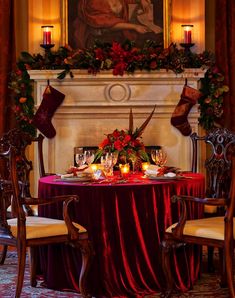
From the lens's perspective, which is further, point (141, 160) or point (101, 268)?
point (141, 160)

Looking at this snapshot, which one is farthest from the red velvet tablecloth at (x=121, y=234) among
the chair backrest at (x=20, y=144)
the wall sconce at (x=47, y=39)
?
the wall sconce at (x=47, y=39)

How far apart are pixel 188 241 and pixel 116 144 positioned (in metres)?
0.93

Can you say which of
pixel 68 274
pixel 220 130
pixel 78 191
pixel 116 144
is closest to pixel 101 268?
pixel 68 274

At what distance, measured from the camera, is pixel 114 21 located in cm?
697

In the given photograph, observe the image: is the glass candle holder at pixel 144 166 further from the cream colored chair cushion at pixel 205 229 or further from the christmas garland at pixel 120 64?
the christmas garland at pixel 120 64

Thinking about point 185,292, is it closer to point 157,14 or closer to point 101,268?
point 101,268

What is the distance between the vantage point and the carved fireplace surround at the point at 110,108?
6.69 meters

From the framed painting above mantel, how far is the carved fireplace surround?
1.55 feet

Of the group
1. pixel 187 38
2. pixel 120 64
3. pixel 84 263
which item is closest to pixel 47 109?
pixel 120 64

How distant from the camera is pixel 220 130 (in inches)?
184

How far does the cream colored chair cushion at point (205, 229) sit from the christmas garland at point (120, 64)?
113 inches

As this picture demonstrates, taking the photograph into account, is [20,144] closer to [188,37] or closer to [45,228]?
[45,228]

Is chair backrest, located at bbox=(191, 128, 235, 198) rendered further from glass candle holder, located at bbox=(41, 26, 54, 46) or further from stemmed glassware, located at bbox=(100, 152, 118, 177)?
glass candle holder, located at bbox=(41, 26, 54, 46)

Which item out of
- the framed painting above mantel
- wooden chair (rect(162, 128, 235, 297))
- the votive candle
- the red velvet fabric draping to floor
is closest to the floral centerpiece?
the votive candle
